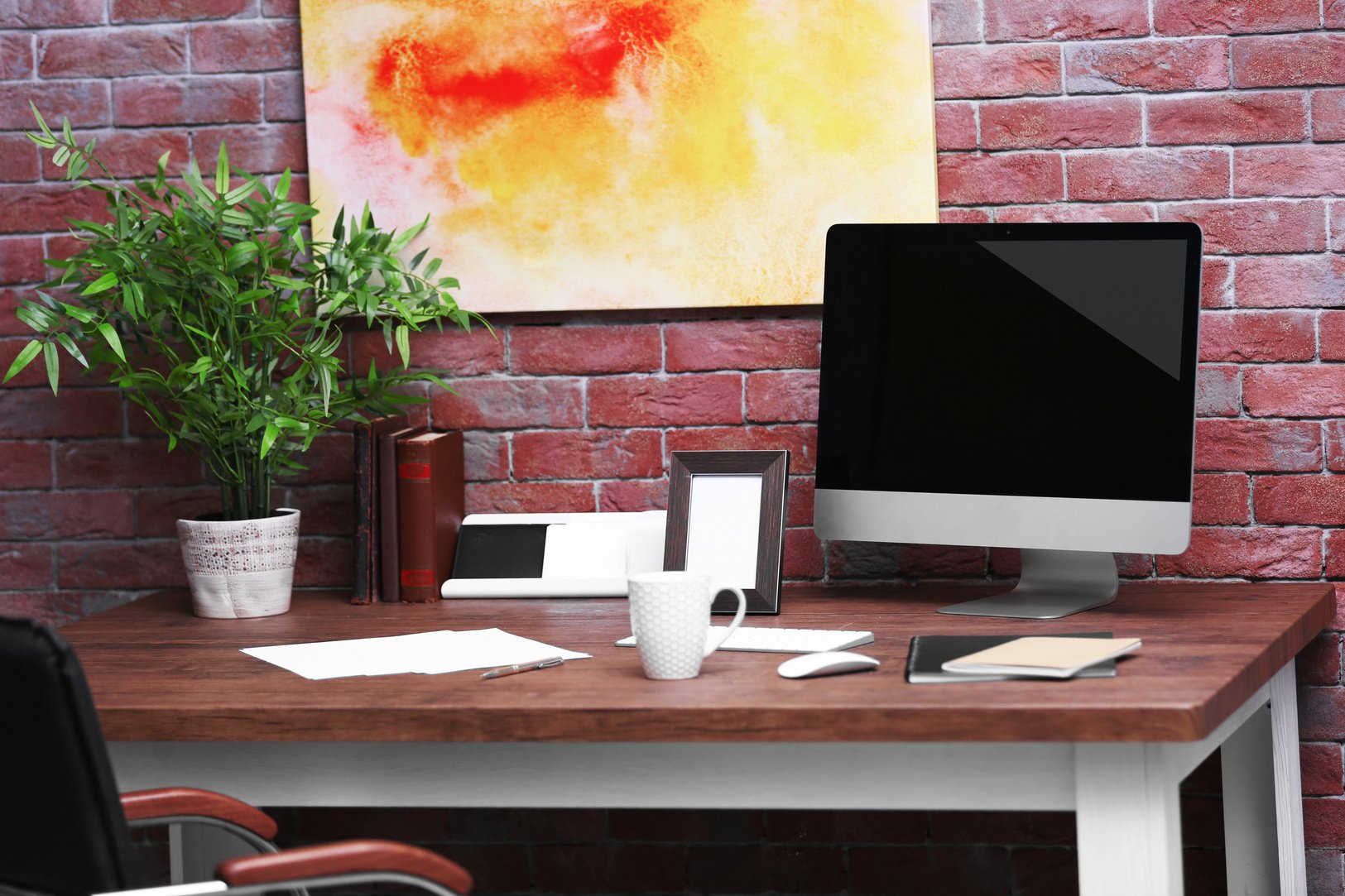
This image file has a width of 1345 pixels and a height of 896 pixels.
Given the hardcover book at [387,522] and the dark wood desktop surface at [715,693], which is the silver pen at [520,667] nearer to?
the dark wood desktop surface at [715,693]

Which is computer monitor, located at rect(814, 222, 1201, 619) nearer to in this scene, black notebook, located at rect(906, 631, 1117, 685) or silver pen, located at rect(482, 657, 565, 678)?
black notebook, located at rect(906, 631, 1117, 685)

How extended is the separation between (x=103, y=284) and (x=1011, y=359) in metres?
1.36

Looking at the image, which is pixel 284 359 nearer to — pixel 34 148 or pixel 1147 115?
pixel 34 148

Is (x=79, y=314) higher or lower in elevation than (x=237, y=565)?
higher

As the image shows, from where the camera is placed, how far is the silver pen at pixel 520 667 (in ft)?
4.84

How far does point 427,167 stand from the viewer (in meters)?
2.18

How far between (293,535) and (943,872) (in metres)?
1.26

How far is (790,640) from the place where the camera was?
1.61m

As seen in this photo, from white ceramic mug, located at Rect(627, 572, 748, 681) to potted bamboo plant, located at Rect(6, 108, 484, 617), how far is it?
2.40 ft

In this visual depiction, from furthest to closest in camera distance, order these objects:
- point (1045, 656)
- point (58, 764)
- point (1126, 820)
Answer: point (1045, 656), point (1126, 820), point (58, 764)

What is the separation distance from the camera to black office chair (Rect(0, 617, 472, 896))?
1.05 metres

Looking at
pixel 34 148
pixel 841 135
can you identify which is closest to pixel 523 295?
pixel 841 135

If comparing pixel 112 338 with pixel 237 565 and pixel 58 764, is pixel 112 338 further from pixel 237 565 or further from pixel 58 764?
pixel 58 764

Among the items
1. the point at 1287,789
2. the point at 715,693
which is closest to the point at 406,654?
the point at 715,693
